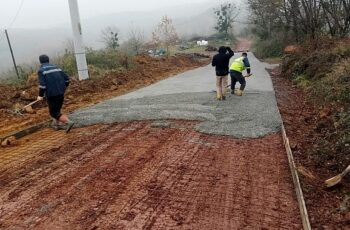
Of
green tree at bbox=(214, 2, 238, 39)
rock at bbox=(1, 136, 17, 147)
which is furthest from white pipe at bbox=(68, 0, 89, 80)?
green tree at bbox=(214, 2, 238, 39)

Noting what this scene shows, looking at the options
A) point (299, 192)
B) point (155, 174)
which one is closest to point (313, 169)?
point (299, 192)

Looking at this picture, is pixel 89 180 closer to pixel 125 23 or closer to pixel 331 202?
pixel 331 202

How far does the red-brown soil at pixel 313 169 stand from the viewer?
4504 millimetres

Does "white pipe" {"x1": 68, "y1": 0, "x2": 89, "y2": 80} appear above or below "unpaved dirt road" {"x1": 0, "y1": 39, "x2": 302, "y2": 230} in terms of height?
above

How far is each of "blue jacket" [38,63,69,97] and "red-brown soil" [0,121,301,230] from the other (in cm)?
111

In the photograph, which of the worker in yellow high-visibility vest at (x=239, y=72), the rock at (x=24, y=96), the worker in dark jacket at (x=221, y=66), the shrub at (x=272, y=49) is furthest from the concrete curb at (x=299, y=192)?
the shrub at (x=272, y=49)

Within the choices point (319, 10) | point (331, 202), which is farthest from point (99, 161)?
point (319, 10)

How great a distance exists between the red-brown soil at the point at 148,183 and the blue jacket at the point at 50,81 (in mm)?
1114

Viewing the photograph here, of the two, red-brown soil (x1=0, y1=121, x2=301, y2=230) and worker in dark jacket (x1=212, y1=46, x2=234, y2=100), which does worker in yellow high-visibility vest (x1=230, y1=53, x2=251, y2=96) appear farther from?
red-brown soil (x1=0, y1=121, x2=301, y2=230)

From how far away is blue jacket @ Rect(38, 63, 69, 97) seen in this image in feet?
26.9

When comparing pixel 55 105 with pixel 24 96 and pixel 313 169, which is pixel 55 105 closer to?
pixel 24 96

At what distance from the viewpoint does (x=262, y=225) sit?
425 centimetres

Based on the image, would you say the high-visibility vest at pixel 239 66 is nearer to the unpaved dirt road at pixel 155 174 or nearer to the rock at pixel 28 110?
the unpaved dirt road at pixel 155 174

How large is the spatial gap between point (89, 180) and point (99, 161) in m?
0.80
